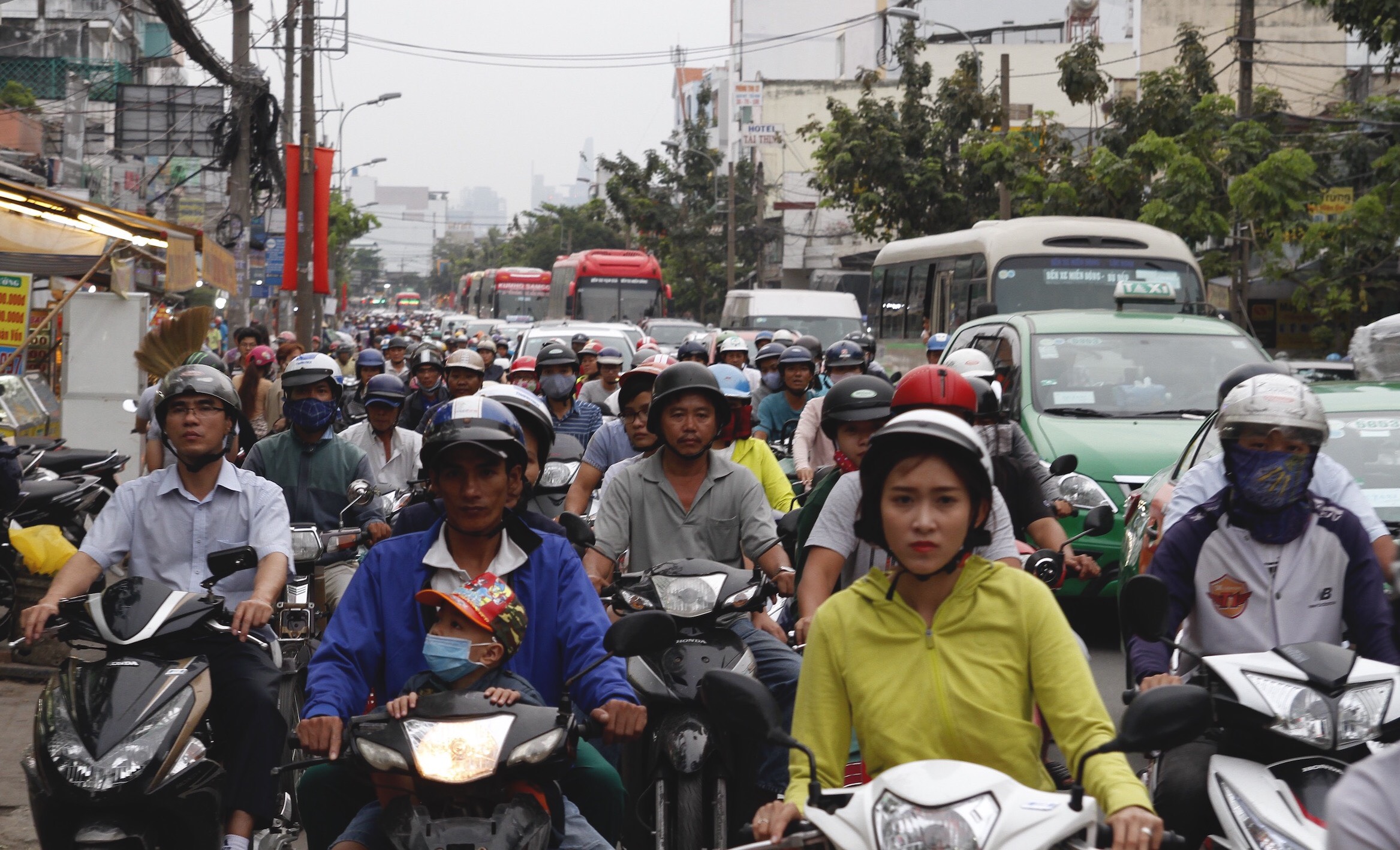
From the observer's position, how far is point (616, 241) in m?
80.7

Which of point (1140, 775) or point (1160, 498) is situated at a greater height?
point (1160, 498)

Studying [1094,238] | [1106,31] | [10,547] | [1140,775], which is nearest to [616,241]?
[1106,31]

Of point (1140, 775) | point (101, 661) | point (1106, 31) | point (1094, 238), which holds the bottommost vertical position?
point (1140, 775)

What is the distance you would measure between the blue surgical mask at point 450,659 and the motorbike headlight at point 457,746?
277 mm

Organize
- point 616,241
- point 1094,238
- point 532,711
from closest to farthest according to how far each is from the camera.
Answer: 1. point 532,711
2. point 1094,238
3. point 616,241

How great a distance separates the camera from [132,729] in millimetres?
4293

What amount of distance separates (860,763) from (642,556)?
5.09ft

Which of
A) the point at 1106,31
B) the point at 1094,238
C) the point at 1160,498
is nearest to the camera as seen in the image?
the point at 1160,498

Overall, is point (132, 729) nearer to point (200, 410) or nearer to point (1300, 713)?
point (200, 410)

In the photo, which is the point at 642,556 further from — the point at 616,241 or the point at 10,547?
the point at 616,241

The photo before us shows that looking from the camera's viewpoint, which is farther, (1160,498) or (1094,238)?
(1094,238)

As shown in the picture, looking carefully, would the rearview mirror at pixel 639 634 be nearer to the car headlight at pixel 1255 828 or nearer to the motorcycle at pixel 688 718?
the motorcycle at pixel 688 718

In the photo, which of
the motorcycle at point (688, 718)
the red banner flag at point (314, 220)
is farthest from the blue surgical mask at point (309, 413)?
the red banner flag at point (314, 220)

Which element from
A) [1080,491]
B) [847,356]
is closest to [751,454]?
[1080,491]
